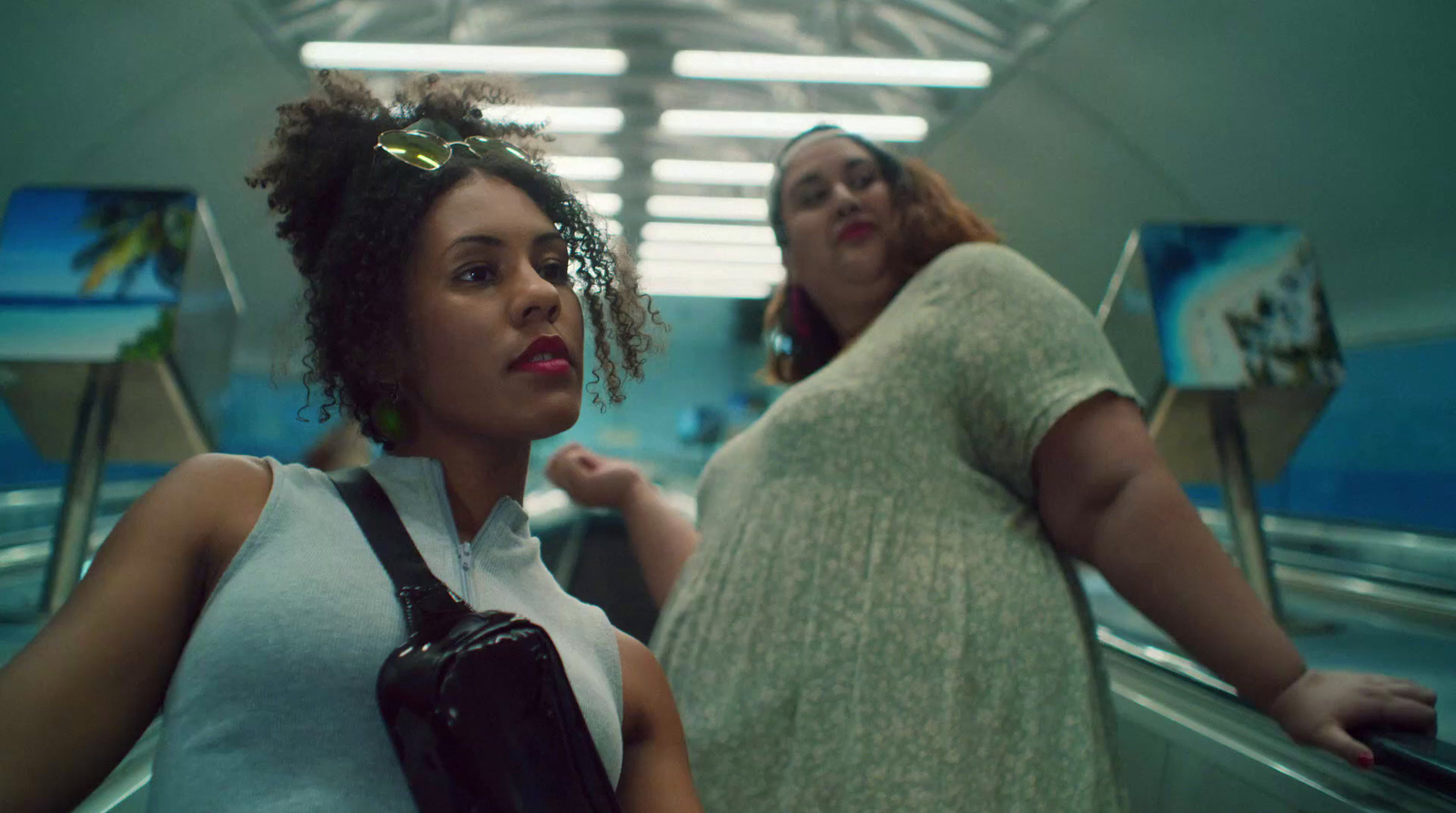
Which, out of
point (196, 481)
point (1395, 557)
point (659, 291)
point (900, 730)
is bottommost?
point (659, 291)

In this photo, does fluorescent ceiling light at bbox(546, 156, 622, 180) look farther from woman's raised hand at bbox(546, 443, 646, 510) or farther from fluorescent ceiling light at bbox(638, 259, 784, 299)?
woman's raised hand at bbox(546, 443, 646, 510)

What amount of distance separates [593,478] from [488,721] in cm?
97

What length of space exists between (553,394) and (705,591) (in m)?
0.61

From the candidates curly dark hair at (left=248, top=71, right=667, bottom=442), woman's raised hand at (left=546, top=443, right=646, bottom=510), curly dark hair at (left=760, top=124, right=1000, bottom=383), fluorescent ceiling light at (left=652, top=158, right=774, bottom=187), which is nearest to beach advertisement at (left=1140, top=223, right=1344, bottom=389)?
curly dark hair at (left=760, top=124, right=1000, bottom=383)

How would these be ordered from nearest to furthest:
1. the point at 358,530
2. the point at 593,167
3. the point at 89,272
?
1. the point at 358,530
2. the point at 89,272
3. the point at 593,167

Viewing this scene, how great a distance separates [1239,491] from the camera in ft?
7.46

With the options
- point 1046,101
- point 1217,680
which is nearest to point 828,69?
point 1046,101

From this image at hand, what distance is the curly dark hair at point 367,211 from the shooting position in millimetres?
701

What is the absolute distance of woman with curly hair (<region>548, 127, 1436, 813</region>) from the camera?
3.25ft

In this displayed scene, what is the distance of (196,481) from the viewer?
0.60 m

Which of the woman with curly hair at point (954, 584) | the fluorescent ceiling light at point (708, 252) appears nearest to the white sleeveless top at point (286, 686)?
the woman with curly hair at point (954, 584)

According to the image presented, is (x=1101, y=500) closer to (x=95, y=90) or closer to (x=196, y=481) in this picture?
(x=196, y=481)

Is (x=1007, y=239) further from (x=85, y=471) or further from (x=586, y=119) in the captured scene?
(x=586, y=119)

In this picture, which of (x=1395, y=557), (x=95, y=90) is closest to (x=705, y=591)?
(x=95, y=90)
